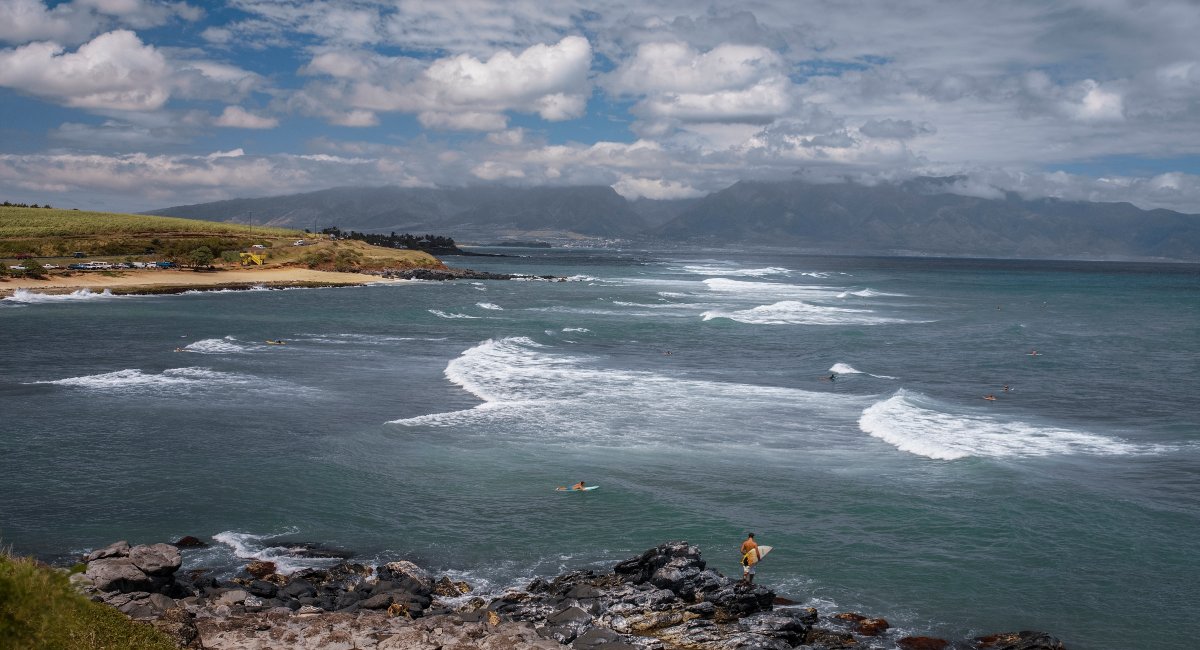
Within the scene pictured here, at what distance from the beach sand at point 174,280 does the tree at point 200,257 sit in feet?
9.61

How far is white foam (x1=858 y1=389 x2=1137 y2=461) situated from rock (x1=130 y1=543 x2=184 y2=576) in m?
21.2

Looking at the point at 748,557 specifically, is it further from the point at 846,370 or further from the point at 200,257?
the point at 200,257

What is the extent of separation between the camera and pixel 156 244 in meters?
111

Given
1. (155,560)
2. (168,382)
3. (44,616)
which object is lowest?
(155,560)

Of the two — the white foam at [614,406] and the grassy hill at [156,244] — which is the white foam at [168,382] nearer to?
the white foam at [614,406]

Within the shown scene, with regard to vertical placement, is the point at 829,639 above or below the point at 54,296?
below

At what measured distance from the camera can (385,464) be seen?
2669cm

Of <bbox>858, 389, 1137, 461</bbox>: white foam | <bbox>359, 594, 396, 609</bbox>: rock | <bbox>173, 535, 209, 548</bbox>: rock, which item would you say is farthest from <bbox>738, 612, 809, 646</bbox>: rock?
<bbox>858, 389, 1137, 461</bbox>: white foam

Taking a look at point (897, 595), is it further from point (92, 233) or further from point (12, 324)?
point (92, 233)

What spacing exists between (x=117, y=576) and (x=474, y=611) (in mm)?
6247

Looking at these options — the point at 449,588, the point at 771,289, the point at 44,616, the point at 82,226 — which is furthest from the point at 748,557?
the point at 82,226

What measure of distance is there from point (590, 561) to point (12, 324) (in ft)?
168

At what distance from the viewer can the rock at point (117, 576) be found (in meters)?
15.7

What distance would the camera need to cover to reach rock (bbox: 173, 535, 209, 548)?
20266 mm
